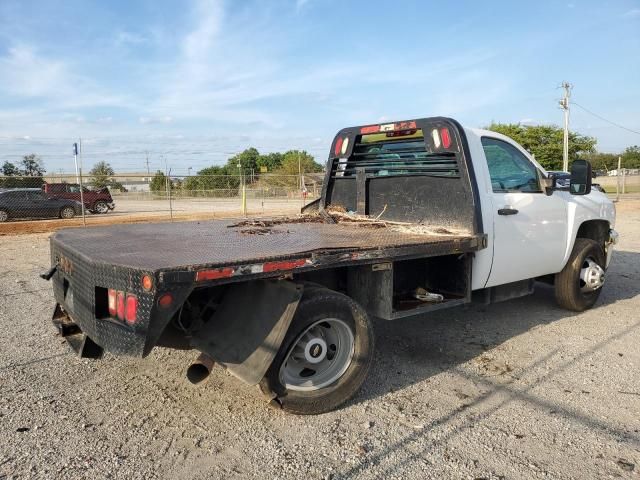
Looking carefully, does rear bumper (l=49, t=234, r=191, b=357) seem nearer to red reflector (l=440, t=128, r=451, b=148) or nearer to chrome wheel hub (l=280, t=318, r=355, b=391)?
chrome wheel hub (l=280, t=318, r=355, b=391)

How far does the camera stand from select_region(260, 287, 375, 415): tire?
337 centimetres

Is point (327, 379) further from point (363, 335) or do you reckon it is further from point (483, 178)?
point (483, 178)

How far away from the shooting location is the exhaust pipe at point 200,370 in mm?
3291

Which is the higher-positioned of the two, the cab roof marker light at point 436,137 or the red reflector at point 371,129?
the red reflector at point 371,129

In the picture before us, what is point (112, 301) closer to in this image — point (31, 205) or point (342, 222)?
point (342, 222)

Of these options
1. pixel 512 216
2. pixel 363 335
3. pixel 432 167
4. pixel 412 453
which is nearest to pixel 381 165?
pixel 432 167

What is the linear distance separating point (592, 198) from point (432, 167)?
2.46m

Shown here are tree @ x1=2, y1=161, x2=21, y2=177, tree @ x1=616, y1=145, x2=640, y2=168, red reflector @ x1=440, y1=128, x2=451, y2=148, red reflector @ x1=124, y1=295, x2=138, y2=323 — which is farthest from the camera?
tree @ x1=616, y1=145, x2=640, y2=168

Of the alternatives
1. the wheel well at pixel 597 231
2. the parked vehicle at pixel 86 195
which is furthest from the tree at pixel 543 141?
the wheel well at pixel 597 231

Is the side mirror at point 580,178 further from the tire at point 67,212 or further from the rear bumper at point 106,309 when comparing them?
the tire at point 67,212

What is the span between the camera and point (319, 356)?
12.0ft

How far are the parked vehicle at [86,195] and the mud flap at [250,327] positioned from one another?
21077mm

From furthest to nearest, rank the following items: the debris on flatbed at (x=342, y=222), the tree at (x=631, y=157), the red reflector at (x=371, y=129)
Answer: the tree at (x=631, y=157), the red reflector at (x=371, y=129), the debris on flatbed at (x=342, y=222)

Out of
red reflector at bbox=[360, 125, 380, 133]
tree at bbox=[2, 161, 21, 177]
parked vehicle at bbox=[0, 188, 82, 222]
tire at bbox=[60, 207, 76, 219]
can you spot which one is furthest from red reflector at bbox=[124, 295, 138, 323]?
tree at bbox=[2, 161, 21, 177]
